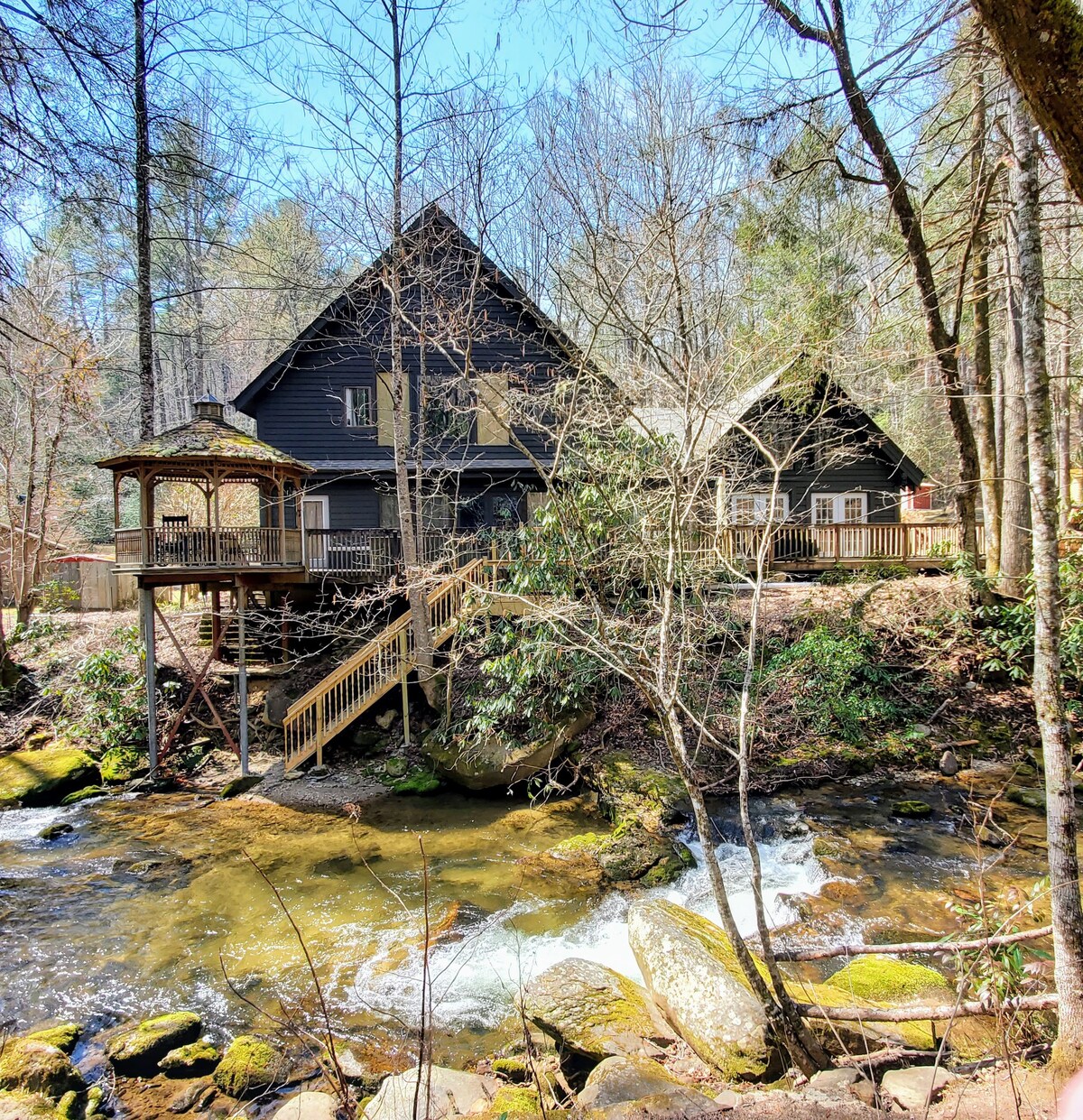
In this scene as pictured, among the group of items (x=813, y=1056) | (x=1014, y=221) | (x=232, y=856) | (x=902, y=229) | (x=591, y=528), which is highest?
(x=902, y=229)

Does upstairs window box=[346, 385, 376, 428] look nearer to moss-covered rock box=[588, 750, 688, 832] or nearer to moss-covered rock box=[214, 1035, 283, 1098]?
moss-covered rock box=[588, 750, 688, 832]

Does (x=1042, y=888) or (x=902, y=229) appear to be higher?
(x=902, y=229)

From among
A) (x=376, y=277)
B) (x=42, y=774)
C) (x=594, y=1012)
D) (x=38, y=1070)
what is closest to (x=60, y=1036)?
(x=38, y=1070)

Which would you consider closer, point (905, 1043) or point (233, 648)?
point (905, 1043)

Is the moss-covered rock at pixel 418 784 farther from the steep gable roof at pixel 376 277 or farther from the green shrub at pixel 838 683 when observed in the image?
the steep gable roof at pixel 376 277

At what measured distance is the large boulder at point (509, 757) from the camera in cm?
1079

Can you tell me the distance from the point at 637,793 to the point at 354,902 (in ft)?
13.0

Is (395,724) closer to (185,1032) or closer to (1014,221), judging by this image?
(185,1032)

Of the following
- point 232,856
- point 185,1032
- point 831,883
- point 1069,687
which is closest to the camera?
point 185,1032

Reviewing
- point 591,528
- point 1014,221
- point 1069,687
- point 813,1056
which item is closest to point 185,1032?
point 813,1056

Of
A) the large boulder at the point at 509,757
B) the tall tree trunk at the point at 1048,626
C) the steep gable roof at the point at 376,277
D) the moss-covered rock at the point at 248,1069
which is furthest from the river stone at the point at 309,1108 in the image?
the steep gable roof at the point at 376,277

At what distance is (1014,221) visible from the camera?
4.24 meters

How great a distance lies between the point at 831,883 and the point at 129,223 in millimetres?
8657

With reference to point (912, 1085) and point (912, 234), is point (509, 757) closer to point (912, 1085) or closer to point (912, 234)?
point (912, 1085)
